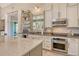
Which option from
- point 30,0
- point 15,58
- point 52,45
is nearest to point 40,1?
point 30,0

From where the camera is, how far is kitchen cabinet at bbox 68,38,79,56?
185 centimetres

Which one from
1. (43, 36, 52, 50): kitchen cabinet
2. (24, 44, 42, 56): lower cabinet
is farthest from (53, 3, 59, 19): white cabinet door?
(24, 44, 42, 56): lower cabinet

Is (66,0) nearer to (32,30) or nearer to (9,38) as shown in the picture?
(32,30)

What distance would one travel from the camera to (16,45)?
1.75 metres

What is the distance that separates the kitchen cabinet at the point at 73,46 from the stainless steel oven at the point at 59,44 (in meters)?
0.07

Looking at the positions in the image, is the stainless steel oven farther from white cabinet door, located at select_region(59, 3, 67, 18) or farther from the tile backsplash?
white cabinet door, located at select_region(59, 3, 67, 18)

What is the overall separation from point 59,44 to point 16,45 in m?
0.56

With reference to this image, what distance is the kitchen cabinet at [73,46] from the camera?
1854 mm

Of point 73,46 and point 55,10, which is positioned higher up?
point 55,10

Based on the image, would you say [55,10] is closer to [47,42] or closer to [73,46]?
[47,42]

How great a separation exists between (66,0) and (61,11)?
0.15 metres

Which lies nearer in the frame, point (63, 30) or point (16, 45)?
point (16, 45)

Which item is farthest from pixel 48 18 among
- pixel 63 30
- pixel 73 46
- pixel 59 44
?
pixel 73 46

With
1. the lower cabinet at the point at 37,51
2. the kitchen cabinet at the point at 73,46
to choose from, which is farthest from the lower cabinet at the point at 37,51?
the kitchen cabinet at the point at 73,46
